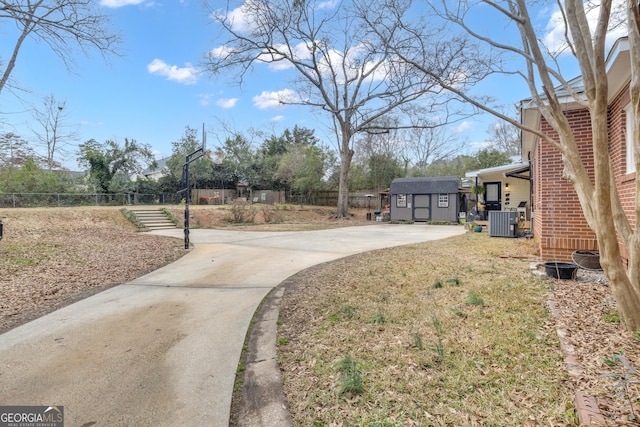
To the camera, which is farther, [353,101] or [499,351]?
[353,101]

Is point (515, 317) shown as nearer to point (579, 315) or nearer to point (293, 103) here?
point (579, 315)

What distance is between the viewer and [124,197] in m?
20.8

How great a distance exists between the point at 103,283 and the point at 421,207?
19370mm

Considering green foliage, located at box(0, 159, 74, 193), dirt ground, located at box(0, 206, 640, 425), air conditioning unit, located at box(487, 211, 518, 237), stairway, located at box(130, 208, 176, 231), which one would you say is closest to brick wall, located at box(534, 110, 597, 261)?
dirt ground, located at box(0, 206, 640, 425)

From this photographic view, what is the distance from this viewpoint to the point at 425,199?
21.6m

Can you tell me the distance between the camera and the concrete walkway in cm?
209

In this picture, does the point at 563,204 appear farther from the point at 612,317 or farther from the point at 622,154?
the point at 612,317

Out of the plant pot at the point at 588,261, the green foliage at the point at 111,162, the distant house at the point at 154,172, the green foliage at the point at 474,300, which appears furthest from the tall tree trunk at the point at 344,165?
the green foliage at the point at 474,300

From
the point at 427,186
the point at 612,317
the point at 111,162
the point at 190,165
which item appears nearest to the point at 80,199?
the point at 111,162

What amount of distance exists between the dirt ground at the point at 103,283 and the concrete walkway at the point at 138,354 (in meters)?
0.70

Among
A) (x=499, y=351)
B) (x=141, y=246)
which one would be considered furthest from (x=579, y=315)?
(x=141, y=246)

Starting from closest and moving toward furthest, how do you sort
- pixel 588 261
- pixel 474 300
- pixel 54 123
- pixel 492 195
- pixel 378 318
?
pixel 378 318
pixel 474 300
pixel 588 261
pixel 492 195
pixel 54 123

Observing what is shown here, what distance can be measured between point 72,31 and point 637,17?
694cm

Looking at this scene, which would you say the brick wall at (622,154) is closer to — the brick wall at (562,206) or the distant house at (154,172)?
the brick wall at (562,206)
